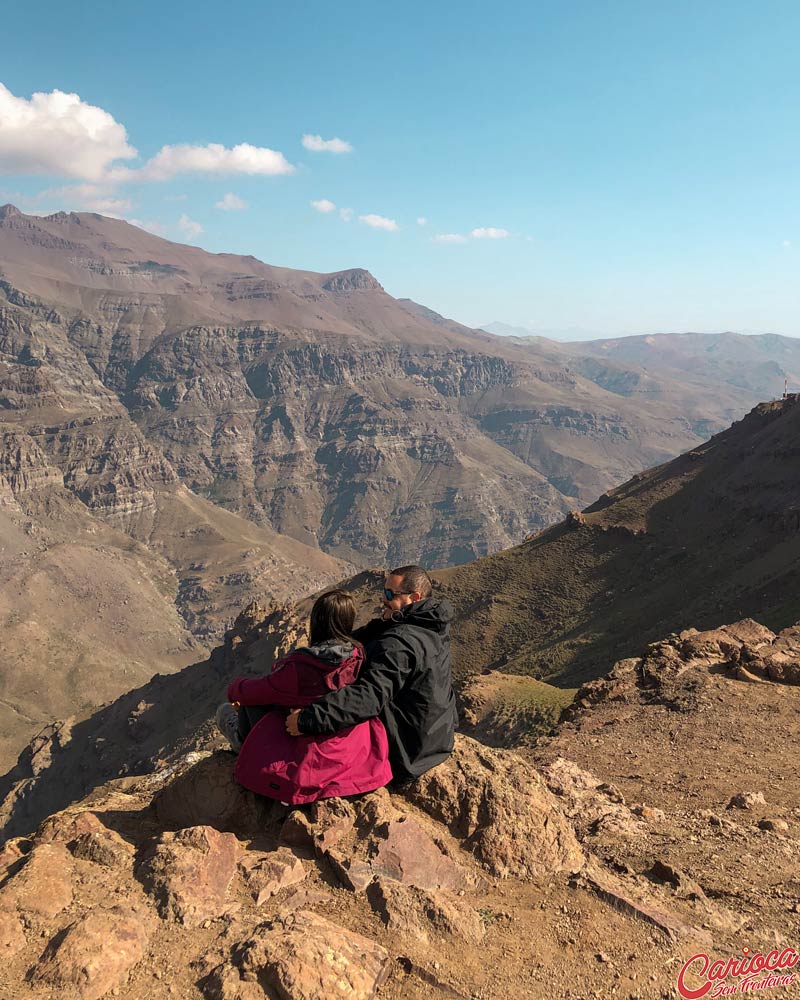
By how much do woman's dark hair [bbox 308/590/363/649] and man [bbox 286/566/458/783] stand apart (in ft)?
1.22

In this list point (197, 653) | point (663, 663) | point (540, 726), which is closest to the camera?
point (663, 663)

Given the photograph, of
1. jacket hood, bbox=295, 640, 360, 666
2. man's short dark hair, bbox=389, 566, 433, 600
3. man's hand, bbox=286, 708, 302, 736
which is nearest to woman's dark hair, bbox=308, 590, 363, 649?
jacket hood, bbox=295, 640, 360, 666

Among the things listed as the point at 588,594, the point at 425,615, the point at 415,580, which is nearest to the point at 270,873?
the point at 425,615

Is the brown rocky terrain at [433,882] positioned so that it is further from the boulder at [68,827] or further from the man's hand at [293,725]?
the man's hand at [293,725]

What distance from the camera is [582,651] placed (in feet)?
194

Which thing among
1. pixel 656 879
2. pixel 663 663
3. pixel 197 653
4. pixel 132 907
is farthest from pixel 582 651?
pixel 197 653

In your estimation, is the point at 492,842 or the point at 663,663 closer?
the point at 492,842

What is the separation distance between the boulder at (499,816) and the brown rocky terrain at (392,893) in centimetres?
2

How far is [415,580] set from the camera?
8617 mm

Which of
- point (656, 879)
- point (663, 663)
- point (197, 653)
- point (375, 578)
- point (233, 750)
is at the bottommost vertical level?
point (197, 653)

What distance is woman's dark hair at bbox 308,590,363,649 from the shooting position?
8102mm

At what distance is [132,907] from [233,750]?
2476mm

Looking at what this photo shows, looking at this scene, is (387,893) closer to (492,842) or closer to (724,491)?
(492,842)

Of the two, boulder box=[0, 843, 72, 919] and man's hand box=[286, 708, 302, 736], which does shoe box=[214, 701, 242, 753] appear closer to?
man's hand box=[286, 708, 302, 736]
